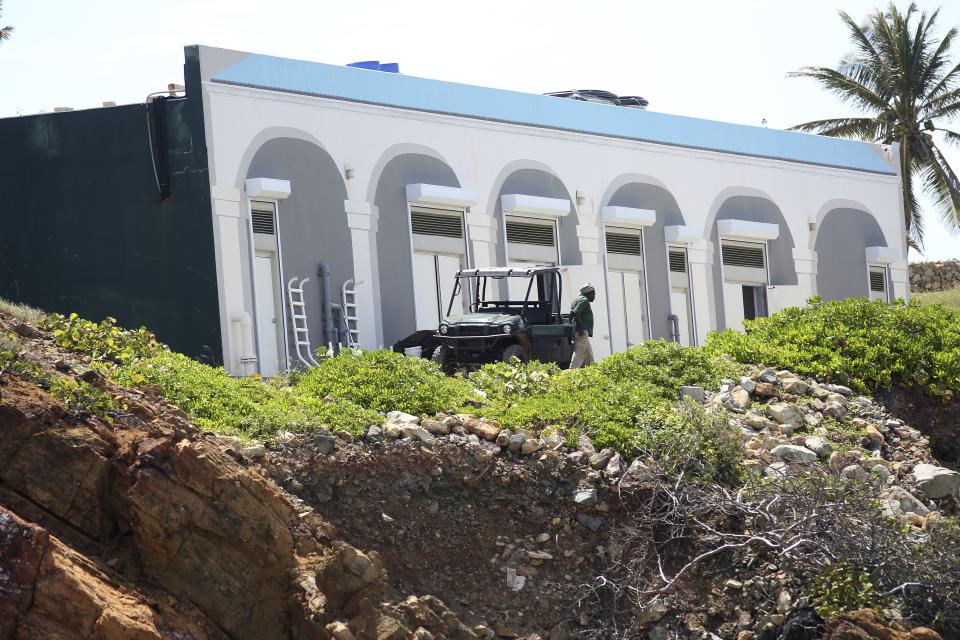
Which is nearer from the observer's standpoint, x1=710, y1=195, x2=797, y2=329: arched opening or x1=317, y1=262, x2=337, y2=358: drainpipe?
x1=317, y1=262, x2=337, y2=358: drainpipe

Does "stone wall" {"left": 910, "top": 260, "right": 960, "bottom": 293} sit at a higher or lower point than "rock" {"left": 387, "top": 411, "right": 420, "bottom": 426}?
higher

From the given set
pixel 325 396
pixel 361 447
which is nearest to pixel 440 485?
pixel 361 447

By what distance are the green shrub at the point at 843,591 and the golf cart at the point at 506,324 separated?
840cm

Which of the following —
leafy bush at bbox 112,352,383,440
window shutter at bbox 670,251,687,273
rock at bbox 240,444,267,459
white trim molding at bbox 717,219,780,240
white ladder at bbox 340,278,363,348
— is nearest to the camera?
rock at bbox 240,444,267,459

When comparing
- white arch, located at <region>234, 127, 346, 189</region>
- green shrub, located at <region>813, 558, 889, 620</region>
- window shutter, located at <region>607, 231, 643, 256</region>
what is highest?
white arch, located at <region>234, 127, 346, 189</region>

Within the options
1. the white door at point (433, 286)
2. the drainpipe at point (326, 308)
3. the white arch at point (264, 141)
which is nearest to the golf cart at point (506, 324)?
the white door at point (433, 286)

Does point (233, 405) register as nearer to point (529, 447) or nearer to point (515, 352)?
point (529, 447)

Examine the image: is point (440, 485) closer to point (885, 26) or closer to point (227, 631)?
point (227, 631)

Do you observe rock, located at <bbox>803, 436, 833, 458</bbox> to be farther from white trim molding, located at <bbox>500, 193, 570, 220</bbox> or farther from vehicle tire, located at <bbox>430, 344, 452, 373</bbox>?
white trim molding, located at <bbox>500, 193, 570, 220</bbox>

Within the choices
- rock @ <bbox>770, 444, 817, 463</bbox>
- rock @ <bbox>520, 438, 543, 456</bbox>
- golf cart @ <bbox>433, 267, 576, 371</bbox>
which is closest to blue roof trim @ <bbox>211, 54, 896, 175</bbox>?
golf cart @ <bbox>433, 267, 576, 371</bbox>

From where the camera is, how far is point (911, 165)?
38.1m

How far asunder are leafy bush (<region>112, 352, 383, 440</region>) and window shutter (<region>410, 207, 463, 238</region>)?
972 centimetres

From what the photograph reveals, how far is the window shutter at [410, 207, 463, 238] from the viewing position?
22422 millimetres

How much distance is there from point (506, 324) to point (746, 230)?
9.70 meters
